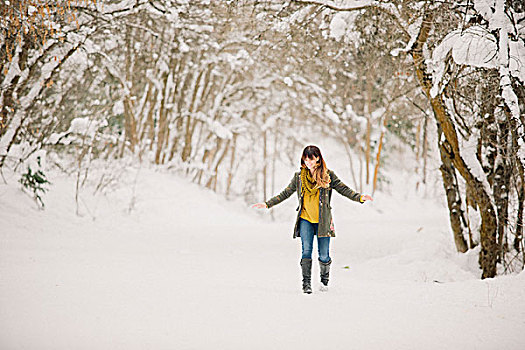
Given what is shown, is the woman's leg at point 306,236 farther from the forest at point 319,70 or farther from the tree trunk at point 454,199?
the tree trunk at point 454,199

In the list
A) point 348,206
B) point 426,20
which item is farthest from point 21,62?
point 348,206

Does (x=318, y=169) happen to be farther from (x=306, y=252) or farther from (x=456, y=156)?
(x=456, y=156)

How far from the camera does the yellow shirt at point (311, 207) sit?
473cm

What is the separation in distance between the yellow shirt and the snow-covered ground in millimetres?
713

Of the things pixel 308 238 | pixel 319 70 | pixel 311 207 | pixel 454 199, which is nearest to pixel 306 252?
pixel 308 238

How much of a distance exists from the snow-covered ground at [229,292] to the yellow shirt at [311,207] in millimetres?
713

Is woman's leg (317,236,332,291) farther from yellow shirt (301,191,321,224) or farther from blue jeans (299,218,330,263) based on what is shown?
yellow shirt (301,191,321,224)

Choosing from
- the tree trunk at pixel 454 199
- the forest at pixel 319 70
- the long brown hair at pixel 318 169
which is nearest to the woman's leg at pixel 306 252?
the long brown hair at pixel 318 169

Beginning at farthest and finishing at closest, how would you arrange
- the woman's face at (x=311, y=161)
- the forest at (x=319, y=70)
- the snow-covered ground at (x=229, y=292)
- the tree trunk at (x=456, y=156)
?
the tree trunk at (x=456, y=156) → the forest at (x=319, y=70) → the woman's face at (x=311, y=161) → the snow-covered ground at (x=229, y=292)

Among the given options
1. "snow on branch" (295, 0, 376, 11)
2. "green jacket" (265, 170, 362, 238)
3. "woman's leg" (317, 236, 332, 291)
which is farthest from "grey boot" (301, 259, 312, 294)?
"snow on branch" (295, 0, 376, 11)

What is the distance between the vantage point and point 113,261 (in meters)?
6.35

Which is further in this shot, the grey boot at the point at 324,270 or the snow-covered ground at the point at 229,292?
the grey boot at the point at 324,270

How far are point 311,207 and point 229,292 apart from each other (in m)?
1.09

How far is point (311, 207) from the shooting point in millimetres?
4754
